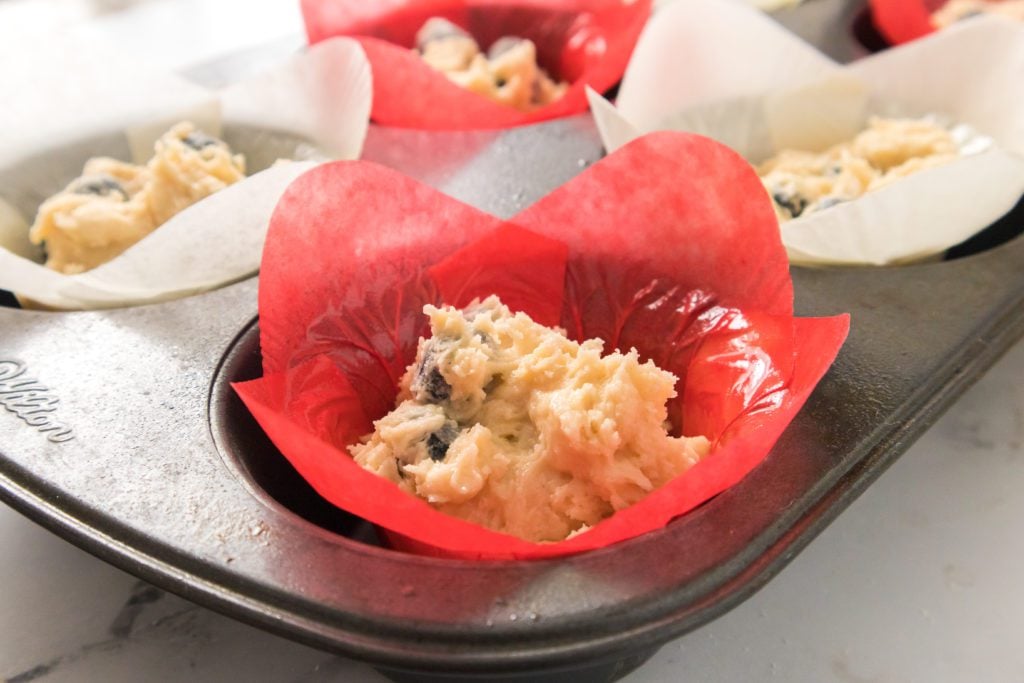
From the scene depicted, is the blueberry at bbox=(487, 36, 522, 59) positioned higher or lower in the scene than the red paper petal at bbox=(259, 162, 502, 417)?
lower

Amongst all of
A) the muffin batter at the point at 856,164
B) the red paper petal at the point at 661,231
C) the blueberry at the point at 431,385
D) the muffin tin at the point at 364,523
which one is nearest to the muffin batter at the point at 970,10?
the muffin batter at the point at 856,164

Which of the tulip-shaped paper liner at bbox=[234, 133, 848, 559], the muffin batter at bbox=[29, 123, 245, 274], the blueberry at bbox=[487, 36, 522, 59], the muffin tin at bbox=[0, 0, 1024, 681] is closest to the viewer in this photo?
the muffin tin at bbox=[0, 0, 1024, 681]

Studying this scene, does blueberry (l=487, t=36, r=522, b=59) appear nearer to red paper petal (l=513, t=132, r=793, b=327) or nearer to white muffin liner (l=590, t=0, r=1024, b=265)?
white muffin liner (l=590, t=0, r=1024, b=265)

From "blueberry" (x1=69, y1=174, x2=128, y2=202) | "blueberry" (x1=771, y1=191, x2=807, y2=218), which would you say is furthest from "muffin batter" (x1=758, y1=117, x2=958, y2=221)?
"blueberry" (x1=69, y1=174, x2=128, y2=202)

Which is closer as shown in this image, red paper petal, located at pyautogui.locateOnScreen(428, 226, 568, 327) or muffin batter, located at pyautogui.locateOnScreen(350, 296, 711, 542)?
muffin batter, located at pyautogui.locateOnScreen(350, 296, 711, 542)

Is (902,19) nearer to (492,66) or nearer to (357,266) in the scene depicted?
(492,66)

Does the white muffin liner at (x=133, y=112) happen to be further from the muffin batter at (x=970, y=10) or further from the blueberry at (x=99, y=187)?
the muffin batter at (x=970, y=10)

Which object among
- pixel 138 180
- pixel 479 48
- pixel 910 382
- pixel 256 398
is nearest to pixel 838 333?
pixel 910 382

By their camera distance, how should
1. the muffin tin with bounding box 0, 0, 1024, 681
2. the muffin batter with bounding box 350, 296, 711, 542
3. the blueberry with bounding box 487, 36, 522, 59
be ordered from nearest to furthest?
the muffin tin with bounding box 0, 0, 1024, 681
the muffin batter with bounding box 350, 296, 711, 542
the blueberry with bounding box 487, 36, 522, 59
